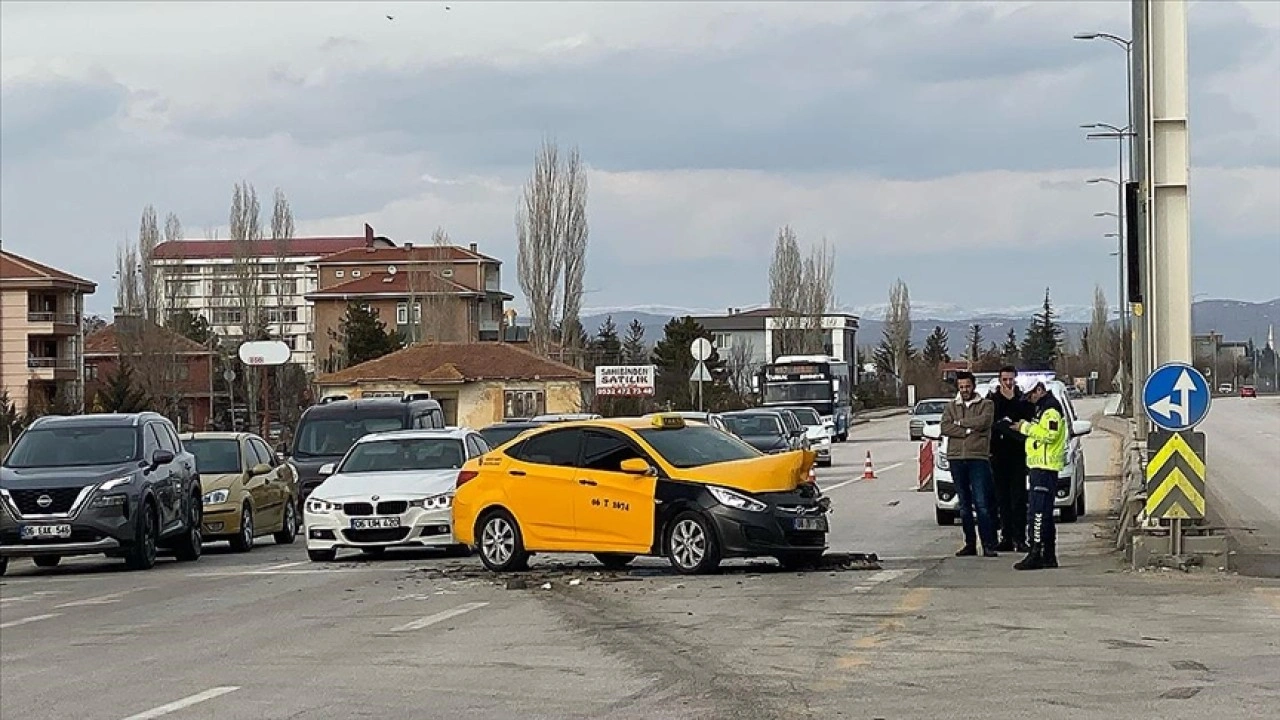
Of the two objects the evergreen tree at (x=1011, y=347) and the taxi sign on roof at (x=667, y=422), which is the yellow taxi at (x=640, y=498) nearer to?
the taxi sign on roof at (x=667, y=422)

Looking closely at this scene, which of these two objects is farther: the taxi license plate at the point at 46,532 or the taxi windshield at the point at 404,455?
the taxi windshield at the point at 404,455

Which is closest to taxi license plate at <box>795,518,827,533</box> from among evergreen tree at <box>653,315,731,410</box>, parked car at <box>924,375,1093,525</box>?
parked car at <box>924,375,1093,525</box>

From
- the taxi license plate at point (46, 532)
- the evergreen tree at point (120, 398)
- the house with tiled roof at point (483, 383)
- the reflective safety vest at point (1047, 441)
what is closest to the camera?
the reflective safety vest at point (1047, 441)

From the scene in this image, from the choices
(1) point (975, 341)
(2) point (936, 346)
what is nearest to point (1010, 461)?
(1) point (975, 341)

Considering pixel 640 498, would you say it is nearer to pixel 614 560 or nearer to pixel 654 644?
pixel 614 560

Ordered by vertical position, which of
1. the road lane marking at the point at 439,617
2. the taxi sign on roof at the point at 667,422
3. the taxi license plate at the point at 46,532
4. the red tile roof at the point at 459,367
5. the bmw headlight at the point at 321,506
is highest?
the red tile roof at the point at 459,367

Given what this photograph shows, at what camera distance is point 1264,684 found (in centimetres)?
1034

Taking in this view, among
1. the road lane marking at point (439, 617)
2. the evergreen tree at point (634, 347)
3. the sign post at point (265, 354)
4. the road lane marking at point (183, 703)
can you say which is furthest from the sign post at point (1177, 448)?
the evergreen tree at point (634, 347)

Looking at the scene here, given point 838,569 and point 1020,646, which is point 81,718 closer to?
point 1020,646

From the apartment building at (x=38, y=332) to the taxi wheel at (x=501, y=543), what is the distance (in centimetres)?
6564

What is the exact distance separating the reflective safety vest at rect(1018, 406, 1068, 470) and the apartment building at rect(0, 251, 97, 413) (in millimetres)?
68680

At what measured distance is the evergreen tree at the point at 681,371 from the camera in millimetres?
71688

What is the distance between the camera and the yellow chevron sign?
1703cm

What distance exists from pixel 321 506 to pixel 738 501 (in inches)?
238
